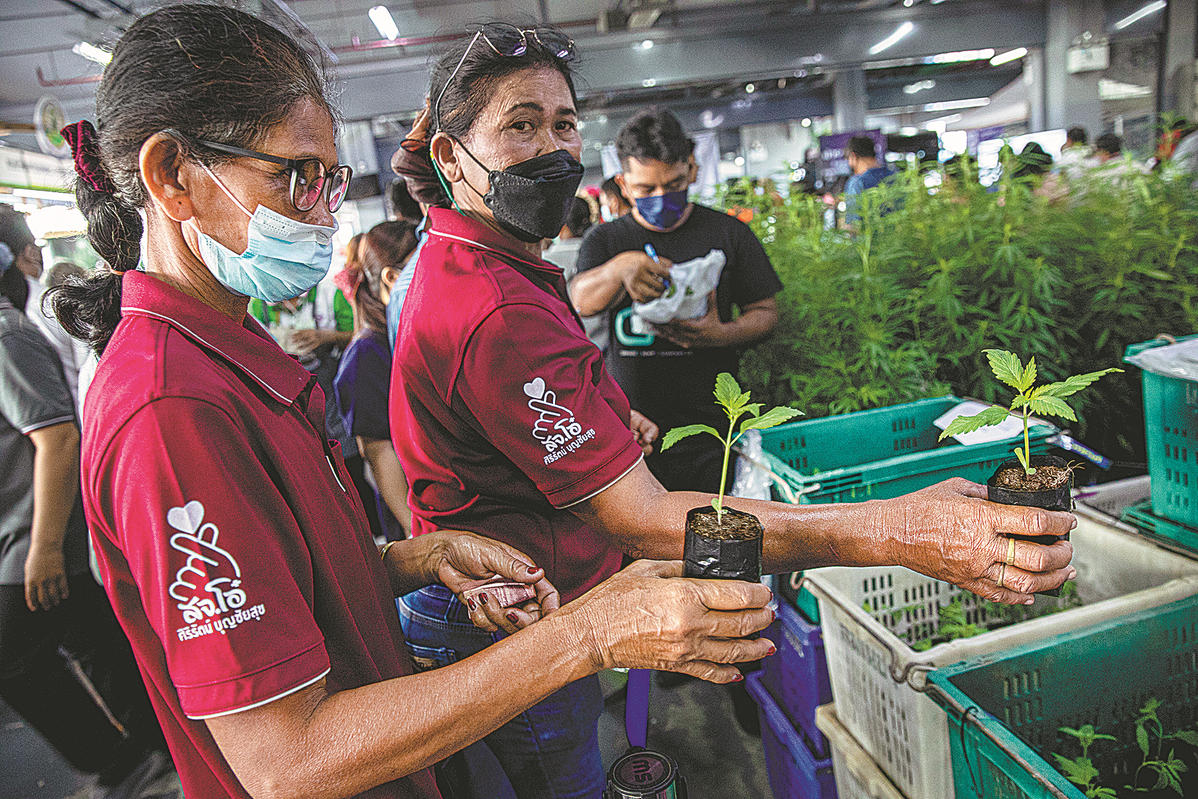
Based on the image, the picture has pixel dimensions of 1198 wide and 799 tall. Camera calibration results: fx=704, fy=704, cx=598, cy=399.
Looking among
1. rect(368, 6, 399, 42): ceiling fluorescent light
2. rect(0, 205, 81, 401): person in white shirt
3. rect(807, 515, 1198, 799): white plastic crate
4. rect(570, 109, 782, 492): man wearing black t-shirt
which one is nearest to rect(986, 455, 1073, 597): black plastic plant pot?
rect(807, 515, 1198, 799): white plastic crate

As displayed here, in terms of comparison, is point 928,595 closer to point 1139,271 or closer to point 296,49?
point 1139,271

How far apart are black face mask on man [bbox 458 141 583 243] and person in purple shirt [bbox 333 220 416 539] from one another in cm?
111

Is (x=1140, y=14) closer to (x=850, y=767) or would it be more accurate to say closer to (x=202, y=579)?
(x=850, y=767)

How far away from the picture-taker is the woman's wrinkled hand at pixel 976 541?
0.88m

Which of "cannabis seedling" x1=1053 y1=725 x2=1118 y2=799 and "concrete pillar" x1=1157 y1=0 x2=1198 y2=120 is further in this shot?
"concrete pillar" x1=1157 y1=0 x2=1198 y2=120

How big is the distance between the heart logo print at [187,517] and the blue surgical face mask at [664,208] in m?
2.09

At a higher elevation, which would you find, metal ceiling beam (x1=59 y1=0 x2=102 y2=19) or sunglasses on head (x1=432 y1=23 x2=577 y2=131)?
metal ceiling beam (x1=59 y1=0 x2=102 y2=19)

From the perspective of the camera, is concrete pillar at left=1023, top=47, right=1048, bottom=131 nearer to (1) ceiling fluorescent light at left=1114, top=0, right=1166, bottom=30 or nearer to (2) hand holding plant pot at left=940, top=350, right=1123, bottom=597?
(1) ceiling fluorescent light at left=1114, top=0, right=1166, bottom=30

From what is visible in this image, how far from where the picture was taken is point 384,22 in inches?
342

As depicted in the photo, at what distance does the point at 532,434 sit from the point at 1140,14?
1236 cm

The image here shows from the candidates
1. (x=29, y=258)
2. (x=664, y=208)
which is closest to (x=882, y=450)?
(x=664, y=208)

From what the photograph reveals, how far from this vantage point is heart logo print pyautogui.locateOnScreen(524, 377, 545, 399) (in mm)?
1060

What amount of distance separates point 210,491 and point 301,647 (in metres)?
0.18

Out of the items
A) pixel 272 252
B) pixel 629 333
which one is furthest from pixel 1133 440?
pixel 272 252
